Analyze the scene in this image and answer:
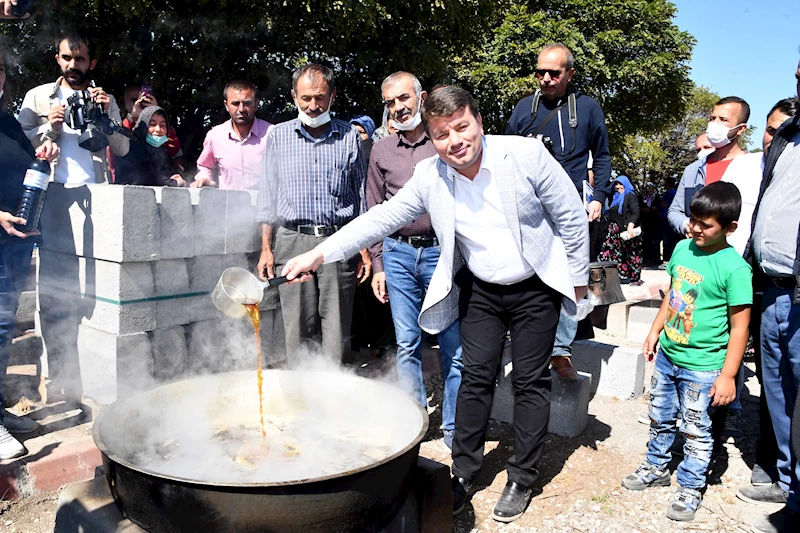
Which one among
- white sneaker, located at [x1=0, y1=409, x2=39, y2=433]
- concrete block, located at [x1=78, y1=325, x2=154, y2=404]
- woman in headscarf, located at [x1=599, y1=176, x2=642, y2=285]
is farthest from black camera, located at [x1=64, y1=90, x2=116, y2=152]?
woman in headscarf, located at [x1=599, y1=176, x2=642, y2=285]

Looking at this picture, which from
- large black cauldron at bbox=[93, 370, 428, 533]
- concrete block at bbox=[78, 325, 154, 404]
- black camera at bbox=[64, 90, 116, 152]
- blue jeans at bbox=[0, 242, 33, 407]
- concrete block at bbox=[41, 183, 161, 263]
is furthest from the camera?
black camera at bbox=[64, 90, 116, 152]

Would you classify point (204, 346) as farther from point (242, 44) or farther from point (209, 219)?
point (242, 44)

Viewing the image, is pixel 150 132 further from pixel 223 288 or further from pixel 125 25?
pixel 125 25

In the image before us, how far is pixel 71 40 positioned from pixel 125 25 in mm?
6980

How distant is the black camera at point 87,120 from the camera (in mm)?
3826

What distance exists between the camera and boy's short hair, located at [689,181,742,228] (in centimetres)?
296

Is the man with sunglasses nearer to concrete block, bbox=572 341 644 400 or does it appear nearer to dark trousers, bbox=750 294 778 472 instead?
concrete block, bbox=572 341 644 400

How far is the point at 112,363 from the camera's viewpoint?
11.7 feet

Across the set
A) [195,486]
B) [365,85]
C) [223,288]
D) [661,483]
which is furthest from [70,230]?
[365,85]

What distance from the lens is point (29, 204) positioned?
3.25 metres

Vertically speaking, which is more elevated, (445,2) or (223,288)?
(445,2)

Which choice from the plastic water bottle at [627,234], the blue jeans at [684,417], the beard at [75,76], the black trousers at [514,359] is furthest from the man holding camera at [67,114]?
the plastic water bottle at [627,234]

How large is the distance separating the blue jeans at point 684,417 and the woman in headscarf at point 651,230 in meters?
11.9

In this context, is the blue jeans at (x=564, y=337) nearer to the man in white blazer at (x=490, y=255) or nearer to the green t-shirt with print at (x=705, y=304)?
the green t-shirt with print at (x=705, y=304)
